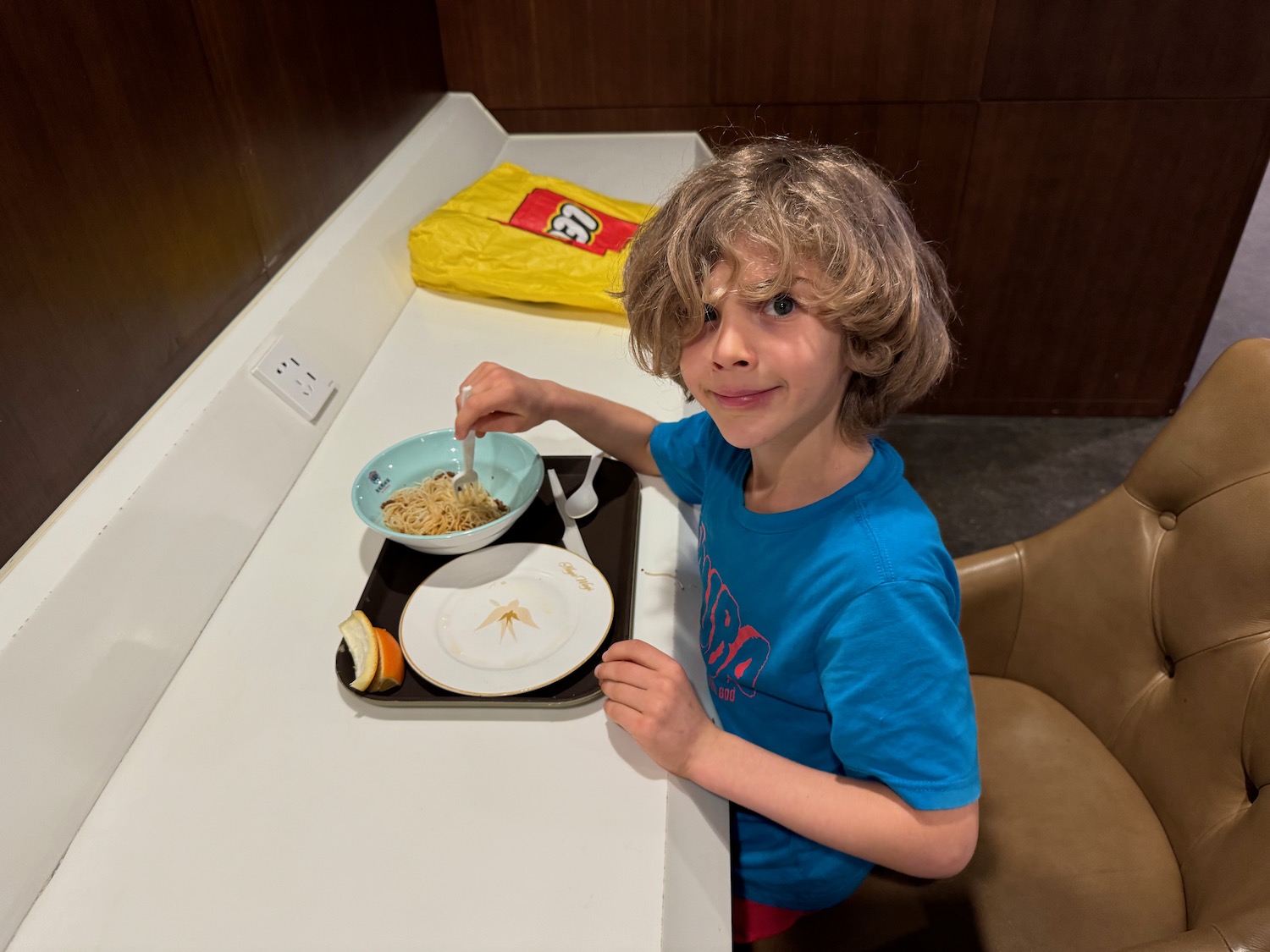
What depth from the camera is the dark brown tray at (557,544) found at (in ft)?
2.77

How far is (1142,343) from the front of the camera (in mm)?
2379

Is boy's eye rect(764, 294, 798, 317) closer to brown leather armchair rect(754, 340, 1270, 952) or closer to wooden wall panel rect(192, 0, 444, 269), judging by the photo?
brown leather armchair rect(754, 340, 1270, 952)

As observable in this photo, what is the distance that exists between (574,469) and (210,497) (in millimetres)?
419

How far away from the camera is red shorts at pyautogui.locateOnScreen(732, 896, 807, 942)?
0.94 metres

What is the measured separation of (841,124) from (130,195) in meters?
1.59

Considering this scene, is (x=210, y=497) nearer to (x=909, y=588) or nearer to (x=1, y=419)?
(x=1, y=419)

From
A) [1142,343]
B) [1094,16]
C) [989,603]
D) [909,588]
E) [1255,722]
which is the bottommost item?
[1142,343]

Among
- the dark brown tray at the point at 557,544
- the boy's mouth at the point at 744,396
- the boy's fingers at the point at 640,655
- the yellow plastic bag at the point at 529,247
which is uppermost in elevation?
the boy's mouth at the point at 744,396

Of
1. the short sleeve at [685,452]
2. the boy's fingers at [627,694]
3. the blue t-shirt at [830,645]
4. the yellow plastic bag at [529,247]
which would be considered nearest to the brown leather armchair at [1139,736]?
the blue t-shirt at [830,645]

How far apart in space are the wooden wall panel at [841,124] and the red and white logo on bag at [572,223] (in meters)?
0.51

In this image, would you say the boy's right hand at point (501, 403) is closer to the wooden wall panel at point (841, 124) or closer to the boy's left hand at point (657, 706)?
the boy's left hand at point (657, 706)

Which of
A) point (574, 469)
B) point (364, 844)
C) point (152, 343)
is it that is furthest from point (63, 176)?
point (364, 844)

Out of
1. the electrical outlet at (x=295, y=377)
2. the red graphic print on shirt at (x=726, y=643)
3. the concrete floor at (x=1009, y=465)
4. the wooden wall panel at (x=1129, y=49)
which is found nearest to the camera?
the red graphic print on shirt at (x=726, y=643)

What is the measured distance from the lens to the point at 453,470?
1118mm
